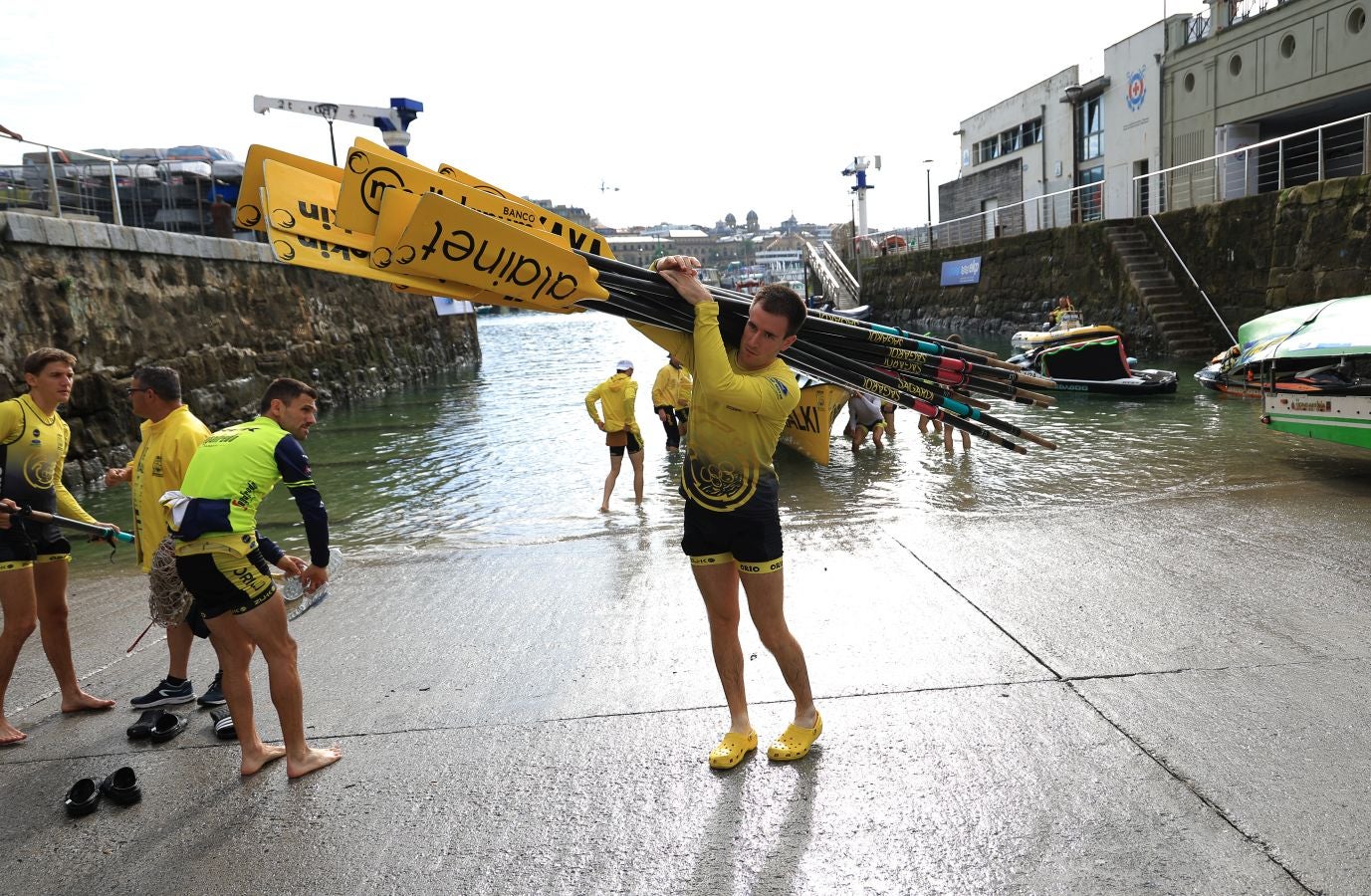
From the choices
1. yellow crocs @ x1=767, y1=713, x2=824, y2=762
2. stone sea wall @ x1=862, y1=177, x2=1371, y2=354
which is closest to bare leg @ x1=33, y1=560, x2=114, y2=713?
yellow crocs @ x1=767, y1=713, x2=824, y2=762

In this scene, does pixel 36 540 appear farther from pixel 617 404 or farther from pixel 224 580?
pixel 617 404

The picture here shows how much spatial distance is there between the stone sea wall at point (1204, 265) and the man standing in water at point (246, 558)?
18802 mm

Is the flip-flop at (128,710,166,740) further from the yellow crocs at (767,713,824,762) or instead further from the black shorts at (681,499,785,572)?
the yellow crocs at (767,713,824,762)

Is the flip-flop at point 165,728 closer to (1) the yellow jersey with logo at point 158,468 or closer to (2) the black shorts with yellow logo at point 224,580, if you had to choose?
(1) the yellow jersey with logo at point 158,468

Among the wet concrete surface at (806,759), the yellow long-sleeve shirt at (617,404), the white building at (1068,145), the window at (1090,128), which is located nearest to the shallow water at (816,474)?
the yellow long-sleeve shirt at (617,404)

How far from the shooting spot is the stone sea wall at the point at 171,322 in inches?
510

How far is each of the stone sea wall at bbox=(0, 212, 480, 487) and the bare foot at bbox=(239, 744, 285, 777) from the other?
9663 millimetres

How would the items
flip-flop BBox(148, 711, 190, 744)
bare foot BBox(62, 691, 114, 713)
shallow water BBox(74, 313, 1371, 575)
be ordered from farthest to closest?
shallow water BBox(74, 313, 1371, 575), bare foot BBox(62, 691, 114, 713), flip-flop BBox(148, 711, 190, 744)

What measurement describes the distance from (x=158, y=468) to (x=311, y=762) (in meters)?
1.74

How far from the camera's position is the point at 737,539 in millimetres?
3791

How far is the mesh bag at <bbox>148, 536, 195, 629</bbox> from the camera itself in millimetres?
4449

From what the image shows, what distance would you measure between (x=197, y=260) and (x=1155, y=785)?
767 inches

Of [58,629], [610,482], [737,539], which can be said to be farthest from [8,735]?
[610,482]

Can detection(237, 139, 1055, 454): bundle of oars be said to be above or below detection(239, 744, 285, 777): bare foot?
above
